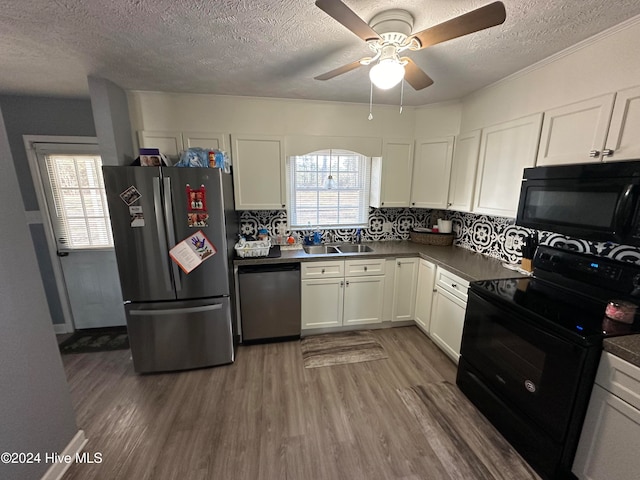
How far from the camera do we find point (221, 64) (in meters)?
1.89

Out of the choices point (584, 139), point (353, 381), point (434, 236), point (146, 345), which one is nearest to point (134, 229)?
point (146, 345)

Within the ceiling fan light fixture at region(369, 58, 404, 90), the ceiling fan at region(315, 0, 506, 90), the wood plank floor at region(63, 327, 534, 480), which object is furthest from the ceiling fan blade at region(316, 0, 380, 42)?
the wood plank floor at region(63, 327, 534, 480)

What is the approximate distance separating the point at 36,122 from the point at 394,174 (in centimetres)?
368

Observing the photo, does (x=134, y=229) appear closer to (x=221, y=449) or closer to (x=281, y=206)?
(x=281, y=206)

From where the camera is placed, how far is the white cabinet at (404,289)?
2.76 meters

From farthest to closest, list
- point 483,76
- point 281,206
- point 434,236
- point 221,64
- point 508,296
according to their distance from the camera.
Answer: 1. point 434,236
2. point 281,206
3. point 483,76
4. point 221,64
5. point 508,296

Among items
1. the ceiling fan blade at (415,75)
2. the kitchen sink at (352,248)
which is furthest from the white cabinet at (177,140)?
the ceiling fan blade at (415,75)

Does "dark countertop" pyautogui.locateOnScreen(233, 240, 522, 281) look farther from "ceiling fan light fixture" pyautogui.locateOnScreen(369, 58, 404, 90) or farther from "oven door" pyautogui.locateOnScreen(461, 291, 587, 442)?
"ceiling fan light fixture" pyautogui.locateOnScreen(369, 58, 404, 90)

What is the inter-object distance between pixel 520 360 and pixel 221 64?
2.78 m

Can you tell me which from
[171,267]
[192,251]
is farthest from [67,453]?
[192,251]

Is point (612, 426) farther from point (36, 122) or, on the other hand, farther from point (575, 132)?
point (36, 122)

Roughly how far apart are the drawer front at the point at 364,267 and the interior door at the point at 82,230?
8.54ft

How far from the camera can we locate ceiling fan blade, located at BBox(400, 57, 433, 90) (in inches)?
55.0

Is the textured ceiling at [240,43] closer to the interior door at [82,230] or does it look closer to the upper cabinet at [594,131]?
the upper cabinet at [594,131]
